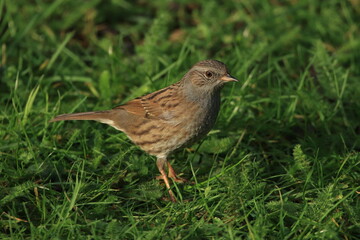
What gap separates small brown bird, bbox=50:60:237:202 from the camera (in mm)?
4977


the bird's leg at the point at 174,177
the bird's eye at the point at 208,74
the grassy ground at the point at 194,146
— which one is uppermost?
the bird's eye at the point at 208,74

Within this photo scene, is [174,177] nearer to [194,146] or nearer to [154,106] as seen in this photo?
[194,146]

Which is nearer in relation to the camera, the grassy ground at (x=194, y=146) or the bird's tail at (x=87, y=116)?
the grassy ground at (x=194, y=146)

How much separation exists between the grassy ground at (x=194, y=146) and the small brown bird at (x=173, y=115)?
0.20m

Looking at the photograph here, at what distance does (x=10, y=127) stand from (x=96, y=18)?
323cm

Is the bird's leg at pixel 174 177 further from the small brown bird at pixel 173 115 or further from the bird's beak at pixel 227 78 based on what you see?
the bird's beak at pixel 227 78

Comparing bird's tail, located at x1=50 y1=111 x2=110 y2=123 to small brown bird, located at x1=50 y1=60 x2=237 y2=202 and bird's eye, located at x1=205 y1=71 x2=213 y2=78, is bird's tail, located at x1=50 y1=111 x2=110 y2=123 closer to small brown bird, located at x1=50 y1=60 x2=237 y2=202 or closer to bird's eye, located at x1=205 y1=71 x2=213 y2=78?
small brown bird, located at x1=50 y1=60 x2=237 y2=202

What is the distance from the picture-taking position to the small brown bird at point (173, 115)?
196 inches

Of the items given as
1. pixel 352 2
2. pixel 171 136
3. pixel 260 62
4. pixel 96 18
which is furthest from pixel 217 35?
pixel 171 136

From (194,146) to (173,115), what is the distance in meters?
0.65

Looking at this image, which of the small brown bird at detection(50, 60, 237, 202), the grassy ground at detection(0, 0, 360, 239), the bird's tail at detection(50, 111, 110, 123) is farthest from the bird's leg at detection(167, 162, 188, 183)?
the bird's tail at detection(50, 111, 110, 123)

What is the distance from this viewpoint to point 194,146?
5.57 m

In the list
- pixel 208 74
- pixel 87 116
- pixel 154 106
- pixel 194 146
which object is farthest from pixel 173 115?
pixel 87 116

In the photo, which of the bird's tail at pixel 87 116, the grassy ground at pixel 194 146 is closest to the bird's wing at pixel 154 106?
the bird's tail at pixel 87 116
